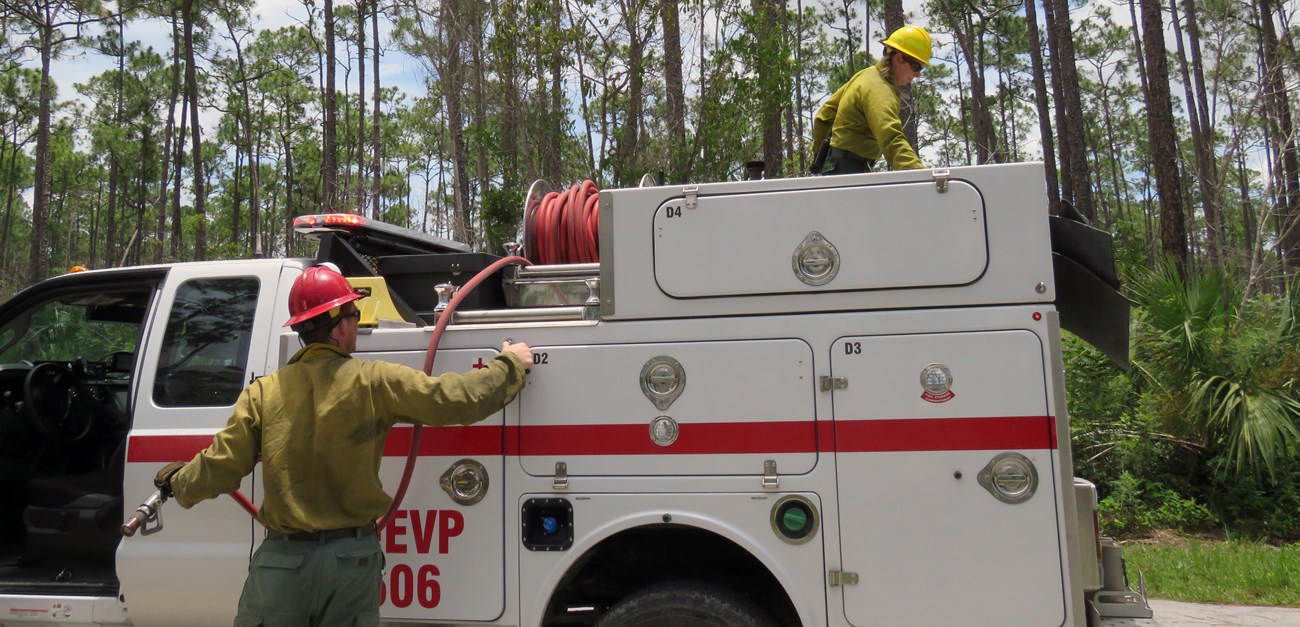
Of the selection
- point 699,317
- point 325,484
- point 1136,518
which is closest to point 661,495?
point 699,317

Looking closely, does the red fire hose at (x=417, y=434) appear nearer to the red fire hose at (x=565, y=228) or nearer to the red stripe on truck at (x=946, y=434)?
the red fire hose at (x=565, y=228)

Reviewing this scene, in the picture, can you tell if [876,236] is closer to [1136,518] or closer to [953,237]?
[953,237]

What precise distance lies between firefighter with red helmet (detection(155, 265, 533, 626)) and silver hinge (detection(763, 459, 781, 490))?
3.10 ft

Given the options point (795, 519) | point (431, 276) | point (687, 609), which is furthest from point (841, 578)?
point (431, 276)

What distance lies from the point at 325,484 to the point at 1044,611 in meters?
2.47

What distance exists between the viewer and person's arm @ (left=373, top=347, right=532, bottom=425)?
3.12 metres

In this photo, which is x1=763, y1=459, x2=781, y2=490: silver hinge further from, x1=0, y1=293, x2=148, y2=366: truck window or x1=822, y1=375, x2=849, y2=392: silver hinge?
x1=0, y1=293, x2=148, y2=366: truck window

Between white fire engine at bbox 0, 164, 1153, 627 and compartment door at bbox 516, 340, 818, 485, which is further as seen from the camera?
compartment door at bbox 516, 340, 818, 485

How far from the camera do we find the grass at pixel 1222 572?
6.23 meters

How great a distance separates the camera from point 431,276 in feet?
13.8

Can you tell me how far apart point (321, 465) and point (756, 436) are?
59.8 inches

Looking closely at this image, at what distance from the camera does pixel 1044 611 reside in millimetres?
3014

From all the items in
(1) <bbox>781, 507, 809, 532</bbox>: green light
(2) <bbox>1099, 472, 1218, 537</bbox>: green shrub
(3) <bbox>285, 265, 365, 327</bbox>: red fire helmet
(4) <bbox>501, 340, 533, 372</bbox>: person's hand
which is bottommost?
(2) <bbox>1099, 472, 1218, 537</bbox>: green shrub

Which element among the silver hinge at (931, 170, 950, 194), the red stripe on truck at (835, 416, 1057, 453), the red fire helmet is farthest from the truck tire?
the silver hinge at (931, 170, 950, 194)
